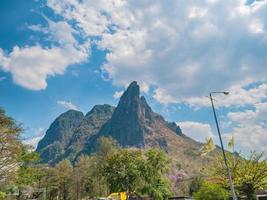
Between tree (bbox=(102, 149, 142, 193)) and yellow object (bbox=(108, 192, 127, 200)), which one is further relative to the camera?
tree (bbox=(102, 149, 142, 193))

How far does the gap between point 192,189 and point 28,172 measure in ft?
155

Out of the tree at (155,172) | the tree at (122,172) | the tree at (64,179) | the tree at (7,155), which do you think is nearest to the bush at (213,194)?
the tree at (7,155)

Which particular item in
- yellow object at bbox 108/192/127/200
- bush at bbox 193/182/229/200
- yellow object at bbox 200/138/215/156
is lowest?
bush at bbox 193/182/229/200

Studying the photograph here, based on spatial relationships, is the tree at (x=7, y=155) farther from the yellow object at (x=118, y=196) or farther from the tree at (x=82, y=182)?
the tree at (x=82, y=182)

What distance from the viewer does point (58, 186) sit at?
8769 cm

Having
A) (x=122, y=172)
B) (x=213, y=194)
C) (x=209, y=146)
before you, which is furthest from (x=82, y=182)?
(x=209, y=146)

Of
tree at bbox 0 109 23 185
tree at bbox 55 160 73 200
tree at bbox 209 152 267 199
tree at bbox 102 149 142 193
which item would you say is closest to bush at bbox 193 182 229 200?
tree at bbox 209 152 267 199

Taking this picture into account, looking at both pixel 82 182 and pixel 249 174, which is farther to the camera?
pixel 82 182

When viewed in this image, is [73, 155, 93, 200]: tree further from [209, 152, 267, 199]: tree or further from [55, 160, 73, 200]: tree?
[209, 152, 267, 199]: tree

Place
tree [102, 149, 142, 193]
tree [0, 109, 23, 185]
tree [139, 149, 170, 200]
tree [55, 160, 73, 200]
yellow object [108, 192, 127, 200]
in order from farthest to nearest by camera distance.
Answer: tree [55, 160, 73, 200] < tree [102, 149, 142, 193] < tree [139, 149, 170, 200] < yellow object [108, 192, 127, 200] < tree [0, 109, 23, 185]

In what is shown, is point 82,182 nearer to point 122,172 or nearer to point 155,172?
point 122,172

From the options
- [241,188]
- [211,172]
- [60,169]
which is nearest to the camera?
[241,188]

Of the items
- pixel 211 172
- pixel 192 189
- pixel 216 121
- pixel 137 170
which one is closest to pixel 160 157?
pixel 137 170

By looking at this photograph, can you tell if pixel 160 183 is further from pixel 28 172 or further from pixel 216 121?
pixel 216 121
